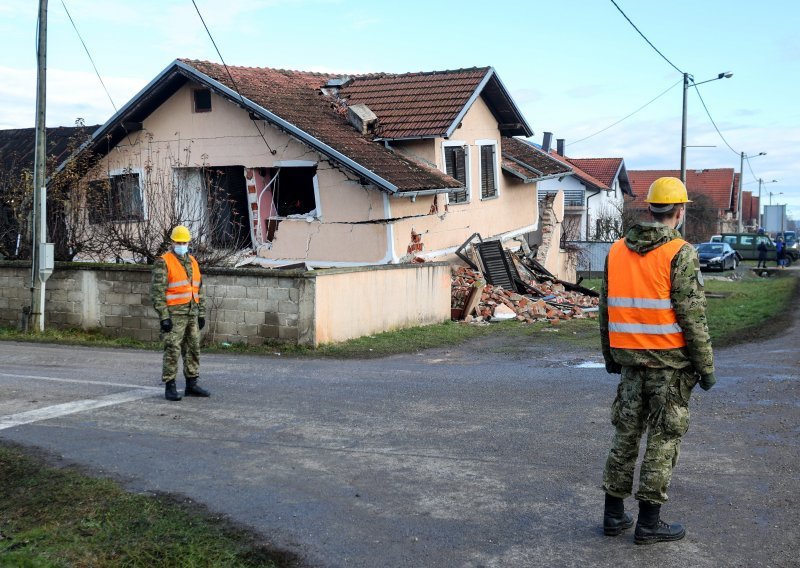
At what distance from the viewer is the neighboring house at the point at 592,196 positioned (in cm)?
4869

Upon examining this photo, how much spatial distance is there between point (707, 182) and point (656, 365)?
80261mm

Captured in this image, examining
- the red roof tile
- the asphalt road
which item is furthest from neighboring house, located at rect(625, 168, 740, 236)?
the asphalt road

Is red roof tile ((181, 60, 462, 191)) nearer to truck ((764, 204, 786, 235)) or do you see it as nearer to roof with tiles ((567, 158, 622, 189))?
roof with tiles ((567, 158, 622, 189))

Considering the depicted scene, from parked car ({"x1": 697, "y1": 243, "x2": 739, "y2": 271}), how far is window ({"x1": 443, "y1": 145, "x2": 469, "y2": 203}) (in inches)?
885

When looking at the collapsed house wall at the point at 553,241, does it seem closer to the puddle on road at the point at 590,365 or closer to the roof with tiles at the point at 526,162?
the roof with tiles at the point at 526,162

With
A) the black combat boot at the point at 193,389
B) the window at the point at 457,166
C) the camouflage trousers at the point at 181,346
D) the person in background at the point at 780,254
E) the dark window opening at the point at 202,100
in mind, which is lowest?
the black combat boot at the point at 193,389

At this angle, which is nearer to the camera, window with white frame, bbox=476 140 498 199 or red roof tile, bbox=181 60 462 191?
red roof tile, bbox=181 60 462 191

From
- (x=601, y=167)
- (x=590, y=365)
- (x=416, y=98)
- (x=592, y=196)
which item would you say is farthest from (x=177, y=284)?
(x=601, y=167)

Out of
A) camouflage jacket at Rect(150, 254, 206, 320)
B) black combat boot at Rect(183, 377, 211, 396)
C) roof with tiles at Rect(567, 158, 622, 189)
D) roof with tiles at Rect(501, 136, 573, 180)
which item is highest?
roof with tiles at Rect(567, 158, 622, 189)

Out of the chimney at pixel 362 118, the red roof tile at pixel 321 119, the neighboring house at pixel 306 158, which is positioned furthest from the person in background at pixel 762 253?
the chimney at pixel 362 118

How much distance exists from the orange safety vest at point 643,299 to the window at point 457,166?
17427 mm

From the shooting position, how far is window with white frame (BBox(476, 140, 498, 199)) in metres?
24.8

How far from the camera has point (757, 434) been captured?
7.52 m

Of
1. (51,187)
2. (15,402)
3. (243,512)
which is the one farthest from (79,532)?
(51,187)
